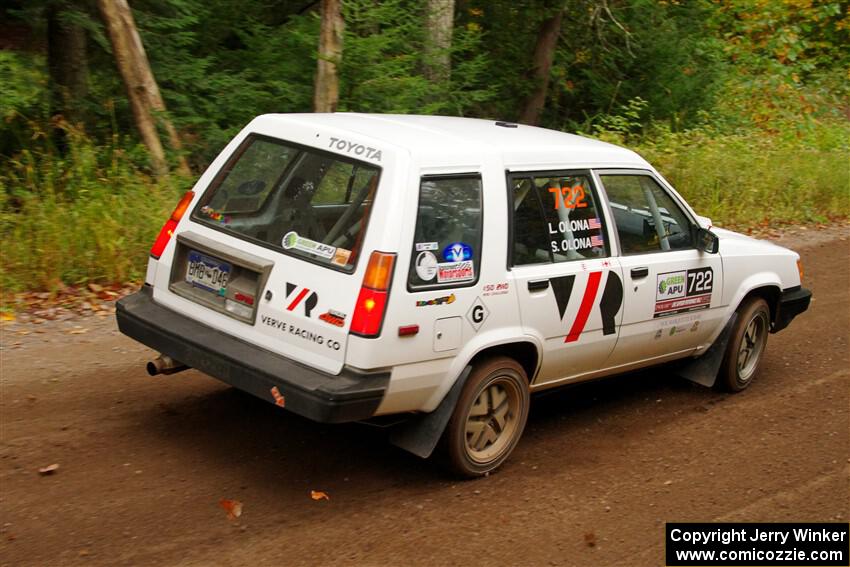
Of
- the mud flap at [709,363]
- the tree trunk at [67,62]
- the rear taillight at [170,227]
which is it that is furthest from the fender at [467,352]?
the tree trunk at [67,62]

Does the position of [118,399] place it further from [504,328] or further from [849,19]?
[849,19]

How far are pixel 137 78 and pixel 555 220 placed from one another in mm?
6725

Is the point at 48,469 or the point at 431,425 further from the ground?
the point at 431,425

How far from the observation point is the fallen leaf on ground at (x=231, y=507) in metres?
4.63

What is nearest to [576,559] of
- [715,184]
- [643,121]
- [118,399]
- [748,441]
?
[748,441]

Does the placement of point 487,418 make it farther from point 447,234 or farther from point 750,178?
point 750,178

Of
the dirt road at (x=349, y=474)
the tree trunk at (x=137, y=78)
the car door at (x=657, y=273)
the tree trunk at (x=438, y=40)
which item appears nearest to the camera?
the dirt road at (x=349, y=474)

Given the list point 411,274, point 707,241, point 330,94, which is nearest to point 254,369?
point 411,274

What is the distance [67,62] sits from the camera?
11.5 m

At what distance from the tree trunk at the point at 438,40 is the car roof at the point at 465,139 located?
780 cm

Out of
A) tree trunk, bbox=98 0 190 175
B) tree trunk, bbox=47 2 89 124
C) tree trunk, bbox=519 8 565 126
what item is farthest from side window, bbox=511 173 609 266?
tree trunk, bbox=519 8 565 126

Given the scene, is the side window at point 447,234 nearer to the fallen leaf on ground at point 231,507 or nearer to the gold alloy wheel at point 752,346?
the fallen leaf on ground at point 231,507

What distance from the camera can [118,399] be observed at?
6.03 meters

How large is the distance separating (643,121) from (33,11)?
11.1 metres
